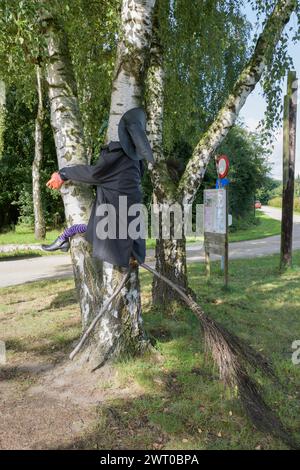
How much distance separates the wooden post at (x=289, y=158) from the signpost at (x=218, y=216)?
97.4 inches

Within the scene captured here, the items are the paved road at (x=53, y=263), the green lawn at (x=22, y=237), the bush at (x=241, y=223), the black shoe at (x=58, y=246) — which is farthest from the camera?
the bush at (x=241, y=223)

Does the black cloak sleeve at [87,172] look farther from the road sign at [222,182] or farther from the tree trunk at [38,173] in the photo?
the tree trunk at [38,173]

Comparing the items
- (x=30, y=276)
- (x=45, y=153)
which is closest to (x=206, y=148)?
(x=30, y=276)

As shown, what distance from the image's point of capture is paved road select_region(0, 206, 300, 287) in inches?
430

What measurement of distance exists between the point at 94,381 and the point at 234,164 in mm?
21591

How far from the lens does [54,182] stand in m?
4.02

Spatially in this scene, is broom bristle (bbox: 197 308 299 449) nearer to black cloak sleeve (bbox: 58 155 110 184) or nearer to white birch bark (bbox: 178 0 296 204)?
black cloak sleeve (bbox: 58 155 110 184)

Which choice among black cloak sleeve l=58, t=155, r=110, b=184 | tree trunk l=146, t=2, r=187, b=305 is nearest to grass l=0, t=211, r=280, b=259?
tree trunk l=146, t=2, r=187, b=305

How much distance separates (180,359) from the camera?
4605mm

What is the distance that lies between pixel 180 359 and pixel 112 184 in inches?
77.5

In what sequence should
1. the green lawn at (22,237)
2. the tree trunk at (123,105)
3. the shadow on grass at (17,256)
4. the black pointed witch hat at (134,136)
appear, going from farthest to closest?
the green lawn at (22,237) < the shadow on grass at (17,256) < the tree trunk at (123,105) < the black pointed witch hat at (134,136)

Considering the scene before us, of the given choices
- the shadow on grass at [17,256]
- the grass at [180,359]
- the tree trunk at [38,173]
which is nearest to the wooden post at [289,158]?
the grass at [180,359]

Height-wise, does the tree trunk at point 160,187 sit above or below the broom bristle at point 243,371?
above

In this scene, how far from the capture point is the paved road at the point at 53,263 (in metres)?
10.9
